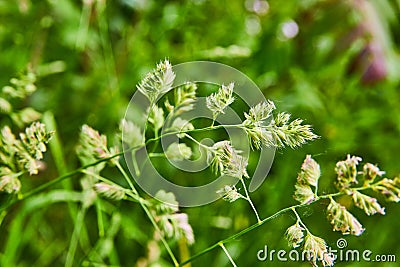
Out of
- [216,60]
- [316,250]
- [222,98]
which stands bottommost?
[316,250]

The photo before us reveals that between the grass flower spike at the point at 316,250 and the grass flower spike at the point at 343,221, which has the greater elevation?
the grass flower spike at the point at 343,221

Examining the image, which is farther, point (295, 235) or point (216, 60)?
point (216, 60)

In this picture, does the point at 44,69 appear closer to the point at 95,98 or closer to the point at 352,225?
the point at 95,98

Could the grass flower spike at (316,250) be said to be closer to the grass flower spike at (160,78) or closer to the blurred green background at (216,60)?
the grass flower spike at (160,78)

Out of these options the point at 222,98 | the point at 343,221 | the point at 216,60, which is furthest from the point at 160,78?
the point at 216,60

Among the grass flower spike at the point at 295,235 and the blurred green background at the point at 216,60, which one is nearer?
the grass flower spike at the point at 295,235

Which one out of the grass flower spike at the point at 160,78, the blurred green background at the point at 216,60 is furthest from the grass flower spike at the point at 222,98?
the blurred green background at the point at 216,60

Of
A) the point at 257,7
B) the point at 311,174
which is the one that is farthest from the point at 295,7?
the point at 311,174

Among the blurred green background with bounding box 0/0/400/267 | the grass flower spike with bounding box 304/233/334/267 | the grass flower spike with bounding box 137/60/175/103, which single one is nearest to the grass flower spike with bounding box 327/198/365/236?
the grass flower spike with bounding box 304/233/334/267

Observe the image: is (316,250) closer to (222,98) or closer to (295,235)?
(295,235)
